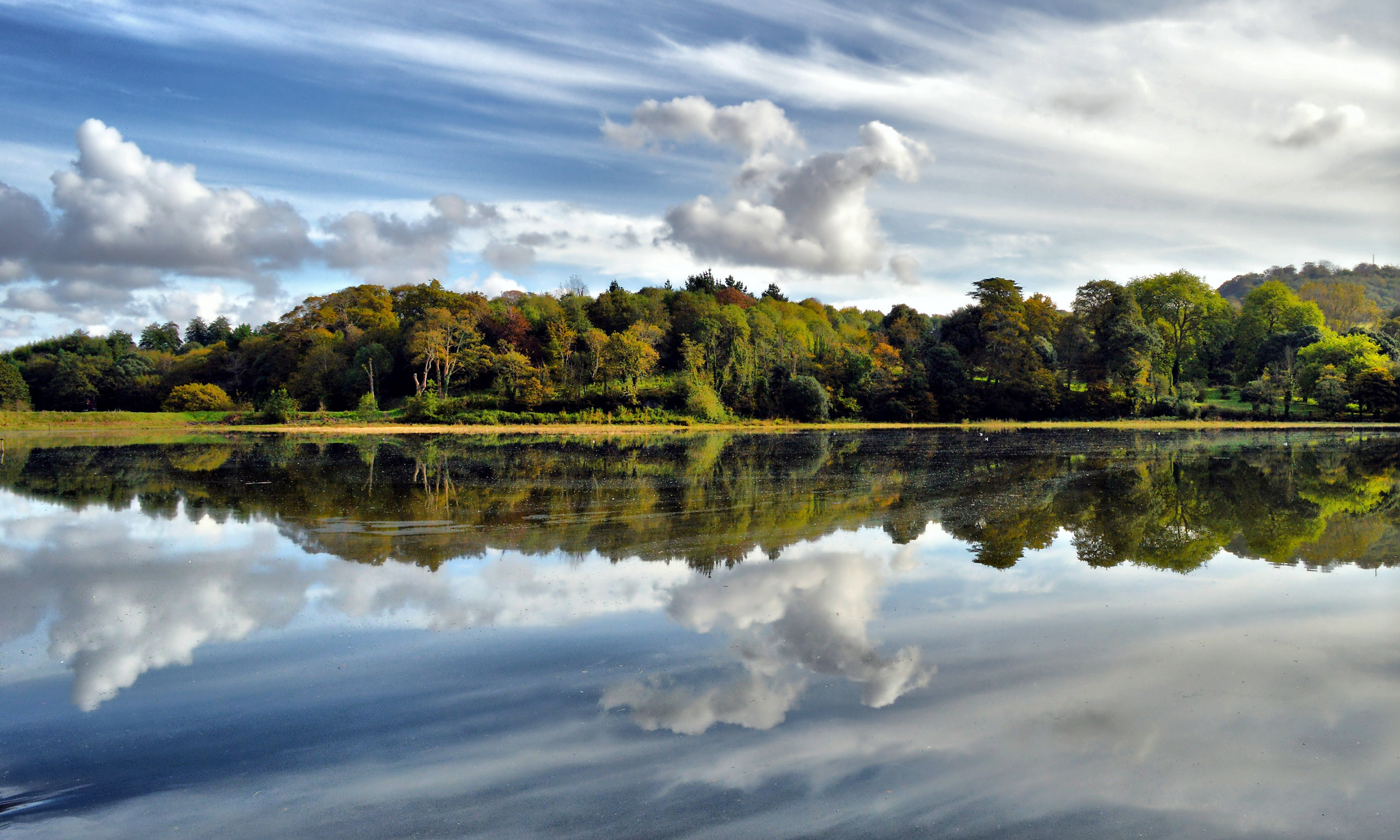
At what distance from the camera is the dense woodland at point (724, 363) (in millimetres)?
53875

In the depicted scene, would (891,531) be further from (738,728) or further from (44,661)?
(44,661)

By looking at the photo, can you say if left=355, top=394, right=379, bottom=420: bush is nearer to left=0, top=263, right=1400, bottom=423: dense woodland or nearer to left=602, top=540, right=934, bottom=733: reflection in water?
left=0, top=263, right=1400, bottom=423: dense woodland

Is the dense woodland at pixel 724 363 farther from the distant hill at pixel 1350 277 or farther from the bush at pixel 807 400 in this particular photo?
the distant hill at pixel 1350 277

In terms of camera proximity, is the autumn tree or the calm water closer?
the calm water

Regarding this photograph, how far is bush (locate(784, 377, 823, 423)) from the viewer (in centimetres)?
5550

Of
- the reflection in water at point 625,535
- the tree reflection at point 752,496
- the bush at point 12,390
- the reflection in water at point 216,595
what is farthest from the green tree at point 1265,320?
the bush at point 12,390

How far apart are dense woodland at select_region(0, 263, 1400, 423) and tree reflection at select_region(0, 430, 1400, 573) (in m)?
23.2

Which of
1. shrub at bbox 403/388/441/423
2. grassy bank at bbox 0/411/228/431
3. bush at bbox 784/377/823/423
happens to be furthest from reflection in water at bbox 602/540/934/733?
grassy bank at bbox 0/411/228/431

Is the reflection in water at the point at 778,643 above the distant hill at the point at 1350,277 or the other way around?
the other way around

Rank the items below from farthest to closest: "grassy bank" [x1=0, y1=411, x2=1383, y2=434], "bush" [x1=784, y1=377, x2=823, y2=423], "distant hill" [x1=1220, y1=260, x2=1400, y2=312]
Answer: "distant hill" [x1=1220, y1=260, x2=1400, y2=312] → "bush" [x1=784, y1=377, x2=823, y2=423] → "grassy bank" [x1=0, y1=411, x2=1383, y2=434]

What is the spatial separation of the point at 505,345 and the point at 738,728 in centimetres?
5372

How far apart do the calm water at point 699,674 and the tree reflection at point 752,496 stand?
0.18 m

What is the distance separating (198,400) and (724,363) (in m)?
37.9

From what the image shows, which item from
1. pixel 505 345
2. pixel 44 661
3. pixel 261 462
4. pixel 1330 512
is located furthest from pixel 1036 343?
pixel 44 661
